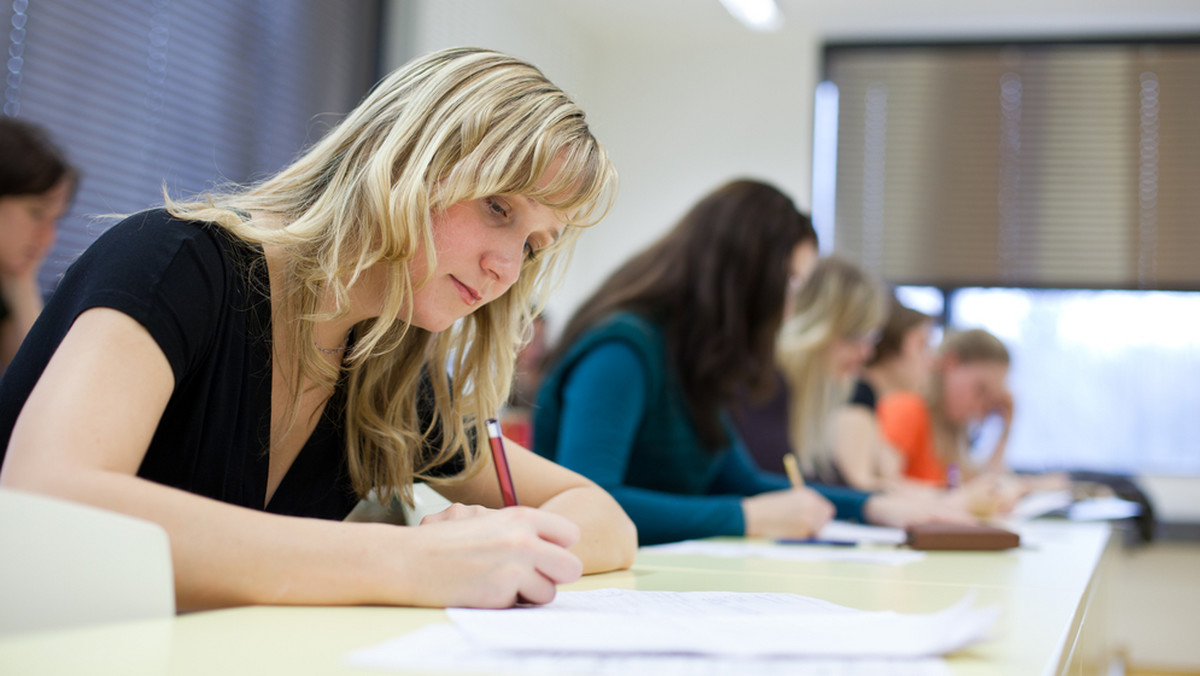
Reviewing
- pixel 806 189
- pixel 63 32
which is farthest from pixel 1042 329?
pixel 63 32

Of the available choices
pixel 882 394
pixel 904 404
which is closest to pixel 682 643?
pixel 904 404

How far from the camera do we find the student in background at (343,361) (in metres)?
0.80

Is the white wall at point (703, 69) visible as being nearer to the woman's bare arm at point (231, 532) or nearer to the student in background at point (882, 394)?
the student in background at point (882, 394)

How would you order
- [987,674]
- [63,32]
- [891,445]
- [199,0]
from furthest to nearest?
[891,445] < [199,0] < [63,32] < [987,674]

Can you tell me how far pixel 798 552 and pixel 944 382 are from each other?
2570 millimetres

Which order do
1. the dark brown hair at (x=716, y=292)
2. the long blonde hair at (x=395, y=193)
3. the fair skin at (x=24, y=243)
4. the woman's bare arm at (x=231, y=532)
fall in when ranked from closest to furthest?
the woman's bare arm at (x=231, y=532)
the long blonde hair at (x=395, y=193)
the dark brown hair at (x=716, y=292)
the fair skin at (x=24, y=243)

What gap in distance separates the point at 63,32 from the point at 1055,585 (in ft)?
8.01

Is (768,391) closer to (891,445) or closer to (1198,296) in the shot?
(891,445)

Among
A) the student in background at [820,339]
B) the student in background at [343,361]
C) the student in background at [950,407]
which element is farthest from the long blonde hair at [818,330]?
the student in background at [343,361]

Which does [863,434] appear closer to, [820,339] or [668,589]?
[820,339]

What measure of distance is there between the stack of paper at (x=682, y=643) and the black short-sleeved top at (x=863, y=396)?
2917 mm

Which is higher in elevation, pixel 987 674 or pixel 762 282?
pixel 762 282

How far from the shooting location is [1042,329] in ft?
15.1

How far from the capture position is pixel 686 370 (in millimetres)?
1977
